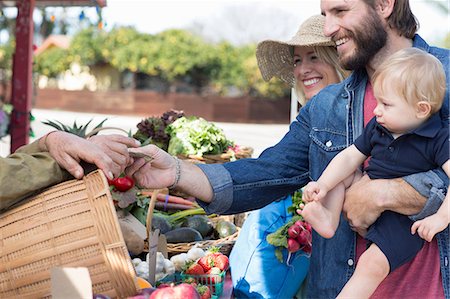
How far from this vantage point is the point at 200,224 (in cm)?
378

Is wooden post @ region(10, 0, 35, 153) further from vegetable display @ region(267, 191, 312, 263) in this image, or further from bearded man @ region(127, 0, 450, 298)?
bearded man @ region(127, 0, 450, 298)

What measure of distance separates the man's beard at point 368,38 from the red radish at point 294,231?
1.16m

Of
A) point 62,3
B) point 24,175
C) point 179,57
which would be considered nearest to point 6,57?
point 179,57

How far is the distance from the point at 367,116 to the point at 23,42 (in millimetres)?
5364

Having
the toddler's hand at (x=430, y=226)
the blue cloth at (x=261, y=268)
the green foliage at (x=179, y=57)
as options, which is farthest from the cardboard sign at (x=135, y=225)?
the green foliage at (x=179, y=57)

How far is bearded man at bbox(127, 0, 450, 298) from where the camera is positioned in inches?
85.8

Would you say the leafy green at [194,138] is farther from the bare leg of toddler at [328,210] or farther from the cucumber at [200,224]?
the bare leg of toddler at [328,210]

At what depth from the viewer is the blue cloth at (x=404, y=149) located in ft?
6.71

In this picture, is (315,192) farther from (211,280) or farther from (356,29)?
(211,280)

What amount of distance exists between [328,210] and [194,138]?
2.21m

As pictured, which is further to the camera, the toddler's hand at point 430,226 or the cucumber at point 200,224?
the cucumber at point 200,224

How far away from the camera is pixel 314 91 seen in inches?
148

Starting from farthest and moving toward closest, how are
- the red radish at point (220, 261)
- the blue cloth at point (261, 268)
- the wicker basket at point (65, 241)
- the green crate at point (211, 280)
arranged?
the blue cloth at point (261, 268), the red radish at point (220, 261), the green crate at point (211, 280), the wicker basket at point (65, 241)

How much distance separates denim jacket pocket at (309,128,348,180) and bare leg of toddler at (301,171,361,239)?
0.16m
